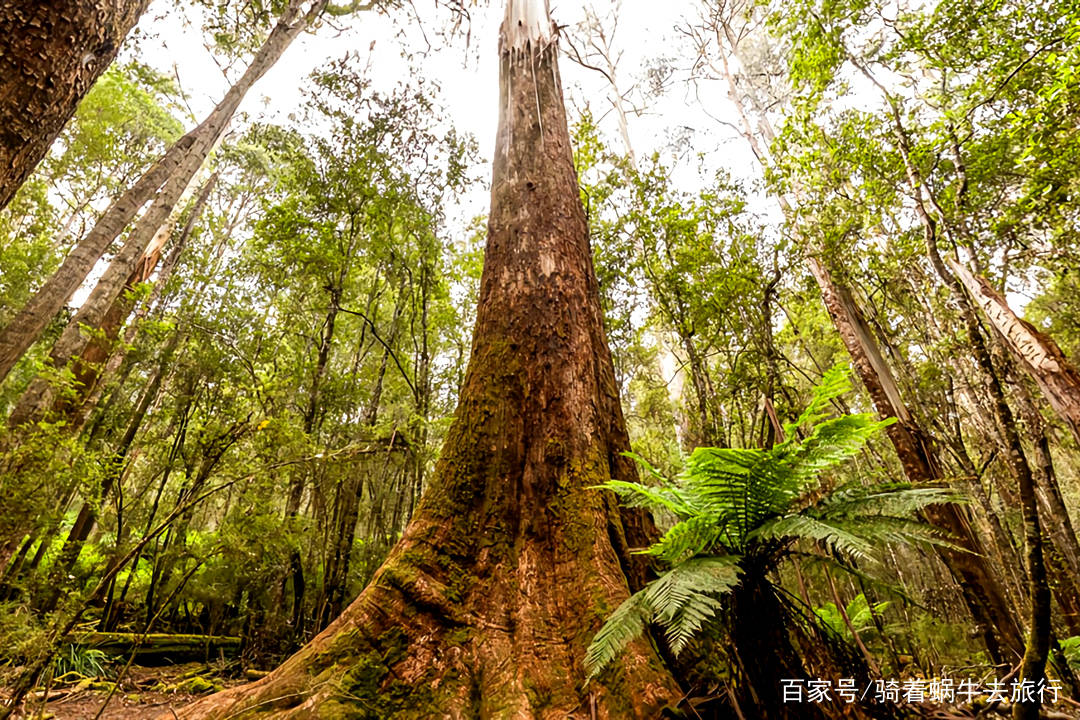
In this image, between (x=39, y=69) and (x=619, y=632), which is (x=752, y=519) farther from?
(x=39, y=69)

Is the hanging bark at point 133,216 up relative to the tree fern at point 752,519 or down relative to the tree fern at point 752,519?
up

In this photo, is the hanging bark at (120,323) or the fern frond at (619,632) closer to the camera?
the fern frond at (619,632)

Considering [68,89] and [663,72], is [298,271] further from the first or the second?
[663,72]

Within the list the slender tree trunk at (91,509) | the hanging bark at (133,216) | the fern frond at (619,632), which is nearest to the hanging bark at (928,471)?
the fern frond at (619,632)

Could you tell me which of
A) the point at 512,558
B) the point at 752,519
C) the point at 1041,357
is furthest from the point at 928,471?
the point at 512,558

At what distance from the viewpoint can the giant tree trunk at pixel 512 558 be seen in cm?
169

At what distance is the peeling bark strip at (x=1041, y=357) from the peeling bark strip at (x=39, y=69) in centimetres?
536

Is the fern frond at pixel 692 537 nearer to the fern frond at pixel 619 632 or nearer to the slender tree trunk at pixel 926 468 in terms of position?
the fern frond at pixel 619 632

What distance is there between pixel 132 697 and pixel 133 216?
191 inches

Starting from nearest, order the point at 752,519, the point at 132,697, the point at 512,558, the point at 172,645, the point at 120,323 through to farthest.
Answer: the point at 752,519, the point at 512,558, the point at 132,697, the point at 172,645, the point at 120,323

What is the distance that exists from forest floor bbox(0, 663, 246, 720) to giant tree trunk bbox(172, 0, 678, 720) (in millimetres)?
2181

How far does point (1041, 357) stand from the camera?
388 centimetres

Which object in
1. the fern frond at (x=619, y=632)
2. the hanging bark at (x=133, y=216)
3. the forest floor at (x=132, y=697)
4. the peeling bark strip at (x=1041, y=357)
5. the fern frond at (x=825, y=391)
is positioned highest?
the hanging bark at (x=133, y=216)

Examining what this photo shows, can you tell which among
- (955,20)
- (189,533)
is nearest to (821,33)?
(955,20)
